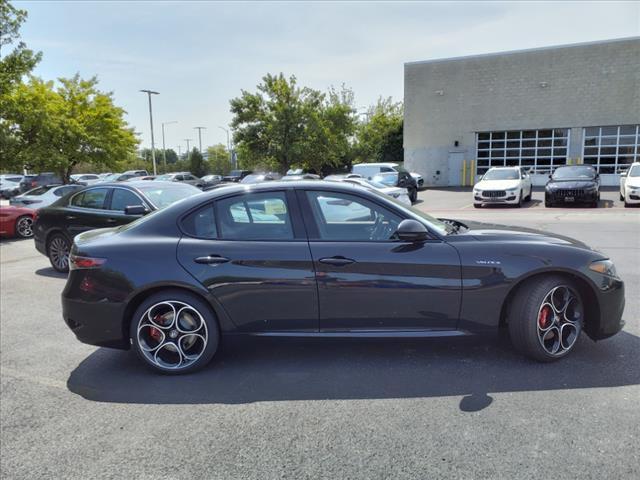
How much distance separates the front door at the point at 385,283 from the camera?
3691 millimetres

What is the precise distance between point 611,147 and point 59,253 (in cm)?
2776

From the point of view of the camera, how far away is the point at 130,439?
118 inches

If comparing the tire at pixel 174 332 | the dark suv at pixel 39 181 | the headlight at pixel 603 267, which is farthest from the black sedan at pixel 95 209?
the dark suv at pixel 39 181

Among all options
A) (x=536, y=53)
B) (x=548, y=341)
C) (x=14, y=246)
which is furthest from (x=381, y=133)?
(x=548, y=341)

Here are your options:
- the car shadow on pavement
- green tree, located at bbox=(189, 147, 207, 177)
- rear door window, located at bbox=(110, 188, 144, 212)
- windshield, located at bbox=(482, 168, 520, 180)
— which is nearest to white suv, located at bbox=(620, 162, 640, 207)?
windshield, located at bbox=(482, 168, 520, 180)

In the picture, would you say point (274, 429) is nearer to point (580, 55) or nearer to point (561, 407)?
point (561, 407)

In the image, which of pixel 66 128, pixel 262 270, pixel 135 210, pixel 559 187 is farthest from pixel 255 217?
pixel 66 128

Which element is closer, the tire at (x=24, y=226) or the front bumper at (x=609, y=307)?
the front bumper at (x=609, y=307)

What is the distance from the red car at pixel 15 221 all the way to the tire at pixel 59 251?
5.85 metres

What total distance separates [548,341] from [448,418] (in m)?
1.29

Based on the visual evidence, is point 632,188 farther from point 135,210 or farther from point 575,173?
point 135,210

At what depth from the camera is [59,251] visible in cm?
838

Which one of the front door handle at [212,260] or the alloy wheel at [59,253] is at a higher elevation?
the front door handle at [212,260]

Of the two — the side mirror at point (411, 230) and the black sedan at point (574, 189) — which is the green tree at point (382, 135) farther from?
the side mirror at point (411, 230)
